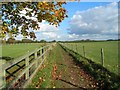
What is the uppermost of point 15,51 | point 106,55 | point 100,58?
point 100,58

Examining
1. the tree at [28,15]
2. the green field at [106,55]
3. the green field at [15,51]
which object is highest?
the tree at [28,15]

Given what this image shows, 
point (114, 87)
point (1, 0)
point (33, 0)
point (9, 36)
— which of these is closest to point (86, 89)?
point (114, 87)

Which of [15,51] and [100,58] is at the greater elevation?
[100,58]

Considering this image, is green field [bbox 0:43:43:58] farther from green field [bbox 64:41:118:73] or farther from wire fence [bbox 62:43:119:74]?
wire fence [bbox 62:43:119:74]

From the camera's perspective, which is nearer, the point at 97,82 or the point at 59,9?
the point at 97,82

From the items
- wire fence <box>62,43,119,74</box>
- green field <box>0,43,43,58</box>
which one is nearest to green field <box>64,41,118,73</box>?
wire fence <box>62,43,119,74</box>

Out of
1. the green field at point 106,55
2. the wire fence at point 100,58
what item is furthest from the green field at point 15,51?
the wire fence at point 100,58

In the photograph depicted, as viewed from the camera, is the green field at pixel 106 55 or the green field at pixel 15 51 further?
the green field at pixel 15 51

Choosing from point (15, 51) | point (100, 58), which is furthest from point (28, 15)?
point (15, 51)

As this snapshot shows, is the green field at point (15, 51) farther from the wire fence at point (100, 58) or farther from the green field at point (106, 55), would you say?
the wire fence at point (100, 58)

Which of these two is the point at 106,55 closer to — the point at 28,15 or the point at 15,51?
the point at 28,15

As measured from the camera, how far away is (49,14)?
45.8 ft

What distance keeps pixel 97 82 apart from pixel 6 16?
7.56 metres

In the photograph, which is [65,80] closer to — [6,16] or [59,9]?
[59,9]
